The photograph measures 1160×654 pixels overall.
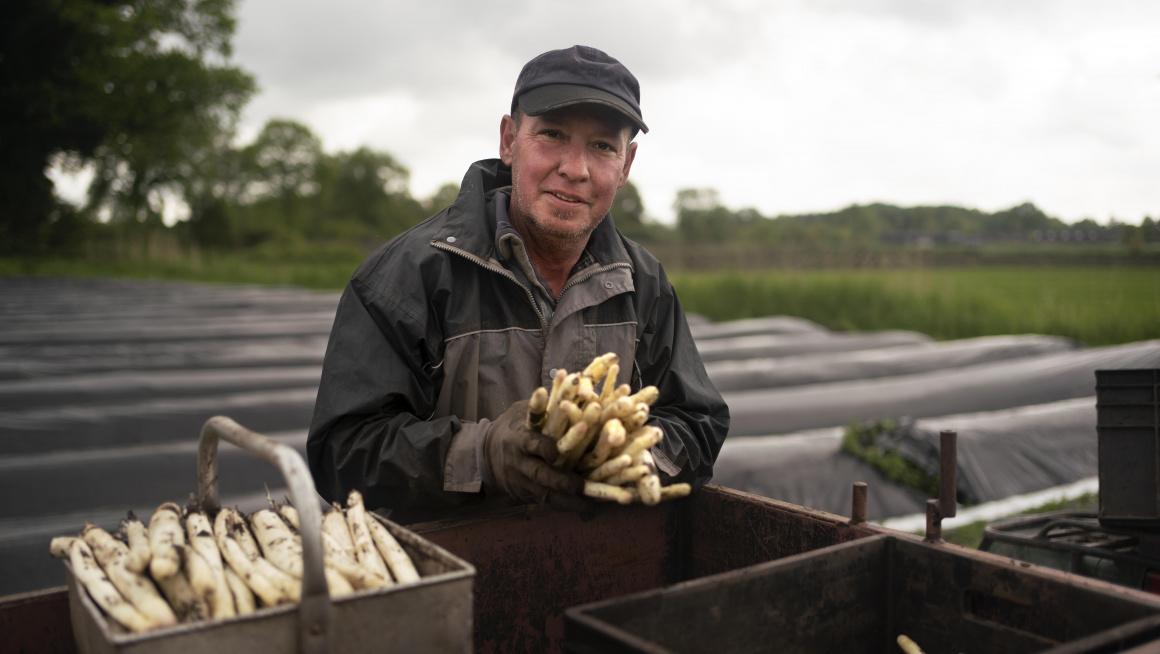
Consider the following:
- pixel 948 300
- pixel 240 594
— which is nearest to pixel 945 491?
pixel 240 594

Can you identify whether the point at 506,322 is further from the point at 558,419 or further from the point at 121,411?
the point at 121,411

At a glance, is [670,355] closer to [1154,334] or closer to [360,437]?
[360,437]

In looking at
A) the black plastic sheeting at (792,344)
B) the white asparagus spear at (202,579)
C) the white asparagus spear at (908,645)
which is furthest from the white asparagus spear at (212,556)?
the black plastic sheeting at (792,344)

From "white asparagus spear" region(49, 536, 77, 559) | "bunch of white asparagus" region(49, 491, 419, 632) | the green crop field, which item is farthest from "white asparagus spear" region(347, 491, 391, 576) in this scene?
the green crop field

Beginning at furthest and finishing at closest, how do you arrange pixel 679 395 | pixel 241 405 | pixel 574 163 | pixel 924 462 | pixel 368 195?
pixel 368 195, pixel 241 405, pixel 924 462, pixel 679 395, pixel 574 163

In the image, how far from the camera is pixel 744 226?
35062mm

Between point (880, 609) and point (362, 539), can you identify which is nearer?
point (362, 539)

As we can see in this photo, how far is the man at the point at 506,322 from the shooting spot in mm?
Answer: 1854

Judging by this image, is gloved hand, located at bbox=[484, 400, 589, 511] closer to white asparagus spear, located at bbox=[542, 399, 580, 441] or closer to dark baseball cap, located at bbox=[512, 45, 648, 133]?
white asparagus spear, located at bbox=[542, 399, 580, 441]

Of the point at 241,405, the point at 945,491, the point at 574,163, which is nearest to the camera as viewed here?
the point at 945,491

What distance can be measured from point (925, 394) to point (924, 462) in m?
1.92

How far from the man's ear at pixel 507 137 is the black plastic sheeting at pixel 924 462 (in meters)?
3.12

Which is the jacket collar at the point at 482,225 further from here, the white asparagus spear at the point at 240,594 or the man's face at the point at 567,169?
the white asparagus spear at the point at 240,594

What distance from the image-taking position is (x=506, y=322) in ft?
6.91
